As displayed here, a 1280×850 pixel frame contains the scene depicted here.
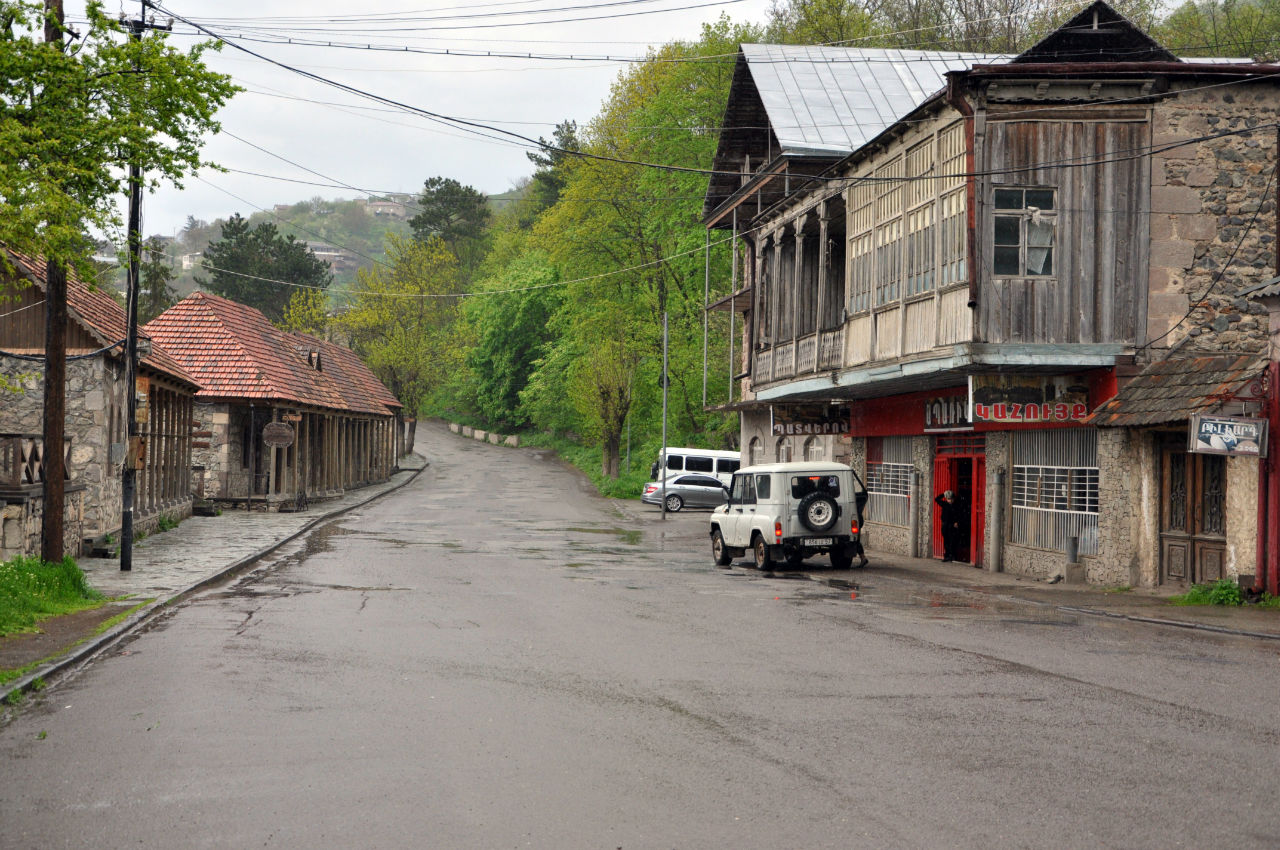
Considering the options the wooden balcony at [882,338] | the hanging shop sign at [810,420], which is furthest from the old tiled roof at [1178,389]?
the hanging shop sign at [810,420]

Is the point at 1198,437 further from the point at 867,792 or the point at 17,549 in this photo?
the point at 17,549

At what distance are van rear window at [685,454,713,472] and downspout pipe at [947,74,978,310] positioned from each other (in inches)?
1216

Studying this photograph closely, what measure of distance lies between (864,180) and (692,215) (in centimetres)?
2872

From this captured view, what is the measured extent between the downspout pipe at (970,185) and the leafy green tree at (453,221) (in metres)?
85.4

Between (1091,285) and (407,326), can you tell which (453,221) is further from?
(1091,285)

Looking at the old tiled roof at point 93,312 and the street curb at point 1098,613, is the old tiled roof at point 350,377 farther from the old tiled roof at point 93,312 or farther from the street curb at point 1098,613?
the street curb at point 1098,613

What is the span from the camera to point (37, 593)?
14.7 meters

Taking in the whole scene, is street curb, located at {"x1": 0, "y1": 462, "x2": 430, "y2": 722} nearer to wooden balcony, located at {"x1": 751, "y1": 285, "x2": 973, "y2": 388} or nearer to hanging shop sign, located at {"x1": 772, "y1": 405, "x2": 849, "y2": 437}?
wooden balcony, located at {"x1": 751, "y1": 285, "x2": 973, "y2": 388}

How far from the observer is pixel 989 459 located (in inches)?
909

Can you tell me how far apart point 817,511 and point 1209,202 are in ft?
27.2

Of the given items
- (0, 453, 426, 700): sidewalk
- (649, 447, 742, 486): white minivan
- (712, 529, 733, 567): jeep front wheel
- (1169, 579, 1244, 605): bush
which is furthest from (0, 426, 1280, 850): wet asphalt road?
(649, 447, 742, 486): white minivan

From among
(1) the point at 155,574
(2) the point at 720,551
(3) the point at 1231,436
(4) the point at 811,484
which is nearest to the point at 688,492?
(2) the point at 720,551

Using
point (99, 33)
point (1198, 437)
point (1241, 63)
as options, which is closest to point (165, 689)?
point (99, 33)

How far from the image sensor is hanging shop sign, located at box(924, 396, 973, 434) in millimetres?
23078
